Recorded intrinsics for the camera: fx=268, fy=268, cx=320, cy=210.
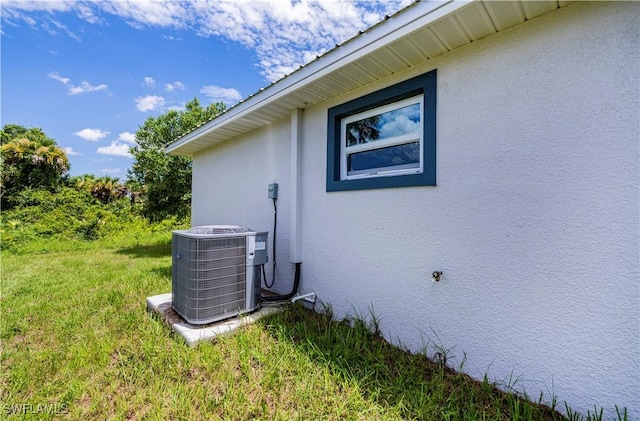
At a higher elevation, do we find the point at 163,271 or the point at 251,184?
the point at 251,184

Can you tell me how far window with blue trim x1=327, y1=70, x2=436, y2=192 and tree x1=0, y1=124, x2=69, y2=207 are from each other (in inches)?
704

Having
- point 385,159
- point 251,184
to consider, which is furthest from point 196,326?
point 385,159

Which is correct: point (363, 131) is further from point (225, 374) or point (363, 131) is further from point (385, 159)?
point (225, 374)

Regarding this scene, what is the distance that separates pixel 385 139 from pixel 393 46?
0.95m

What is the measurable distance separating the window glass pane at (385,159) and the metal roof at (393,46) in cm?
81

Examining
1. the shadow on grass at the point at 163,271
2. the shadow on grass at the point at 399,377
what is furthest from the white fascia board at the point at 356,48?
the shadow on grass at the point at 163,271

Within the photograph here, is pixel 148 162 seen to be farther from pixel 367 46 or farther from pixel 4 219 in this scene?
pixel 367 46

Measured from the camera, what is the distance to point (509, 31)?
87.3 inches

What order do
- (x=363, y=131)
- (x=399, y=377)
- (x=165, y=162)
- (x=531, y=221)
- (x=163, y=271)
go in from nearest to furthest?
(x=531, y=221) < (x=399, y=377) < (x=363, y=131) < (x=163, y=271) < (x=165, y=162)

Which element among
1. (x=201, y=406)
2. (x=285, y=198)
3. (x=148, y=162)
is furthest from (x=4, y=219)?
(x=201, y=406)

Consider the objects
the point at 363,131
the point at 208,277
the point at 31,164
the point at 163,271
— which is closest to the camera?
the point at 208,277

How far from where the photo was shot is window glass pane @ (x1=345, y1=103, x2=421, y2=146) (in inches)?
114

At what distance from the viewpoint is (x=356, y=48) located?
101 inches

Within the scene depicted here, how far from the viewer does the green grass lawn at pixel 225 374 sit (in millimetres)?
1977
